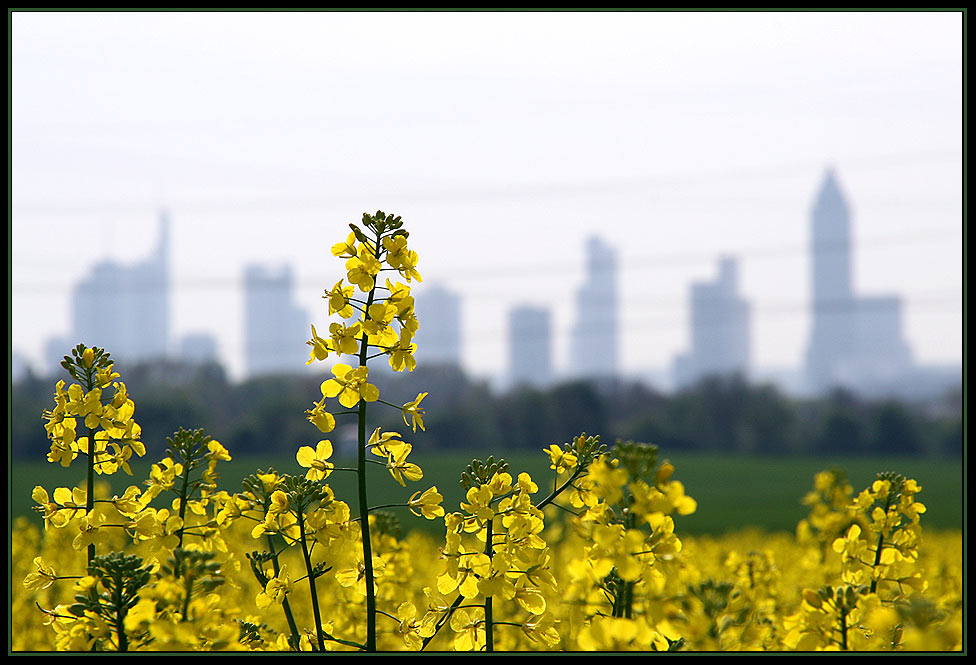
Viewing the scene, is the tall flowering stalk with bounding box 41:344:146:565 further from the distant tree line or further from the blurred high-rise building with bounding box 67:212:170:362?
the blurred high-rise building with bounding box 67:212:170:362

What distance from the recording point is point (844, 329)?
87.5 metres

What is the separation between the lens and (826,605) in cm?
171

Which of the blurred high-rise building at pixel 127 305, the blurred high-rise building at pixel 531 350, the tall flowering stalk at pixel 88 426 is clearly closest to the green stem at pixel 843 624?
the tall flowering stalk at pixel 88 426

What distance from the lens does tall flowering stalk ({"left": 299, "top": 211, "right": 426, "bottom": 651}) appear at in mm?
1608

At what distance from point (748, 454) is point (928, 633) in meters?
34.6

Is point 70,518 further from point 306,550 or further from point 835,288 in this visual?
point 835,288

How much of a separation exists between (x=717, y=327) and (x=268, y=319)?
48568 millimetres

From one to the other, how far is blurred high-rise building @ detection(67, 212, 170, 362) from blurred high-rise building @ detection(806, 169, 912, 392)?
52.4 metres

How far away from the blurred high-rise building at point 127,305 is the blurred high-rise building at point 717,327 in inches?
1943

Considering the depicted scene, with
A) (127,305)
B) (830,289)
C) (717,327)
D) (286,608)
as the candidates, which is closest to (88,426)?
(286,608)

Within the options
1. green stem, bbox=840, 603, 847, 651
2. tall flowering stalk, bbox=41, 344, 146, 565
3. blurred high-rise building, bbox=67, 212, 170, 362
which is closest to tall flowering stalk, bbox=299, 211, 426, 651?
tall flowering stalk, bbox=41, 344, 146, 565

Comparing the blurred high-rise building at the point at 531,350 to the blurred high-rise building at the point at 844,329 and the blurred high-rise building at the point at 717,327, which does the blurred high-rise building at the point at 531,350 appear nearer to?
the blurred high-rise building at the point at 717,327

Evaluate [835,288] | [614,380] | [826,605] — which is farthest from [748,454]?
[835,288]

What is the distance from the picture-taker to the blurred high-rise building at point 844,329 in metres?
76.1
